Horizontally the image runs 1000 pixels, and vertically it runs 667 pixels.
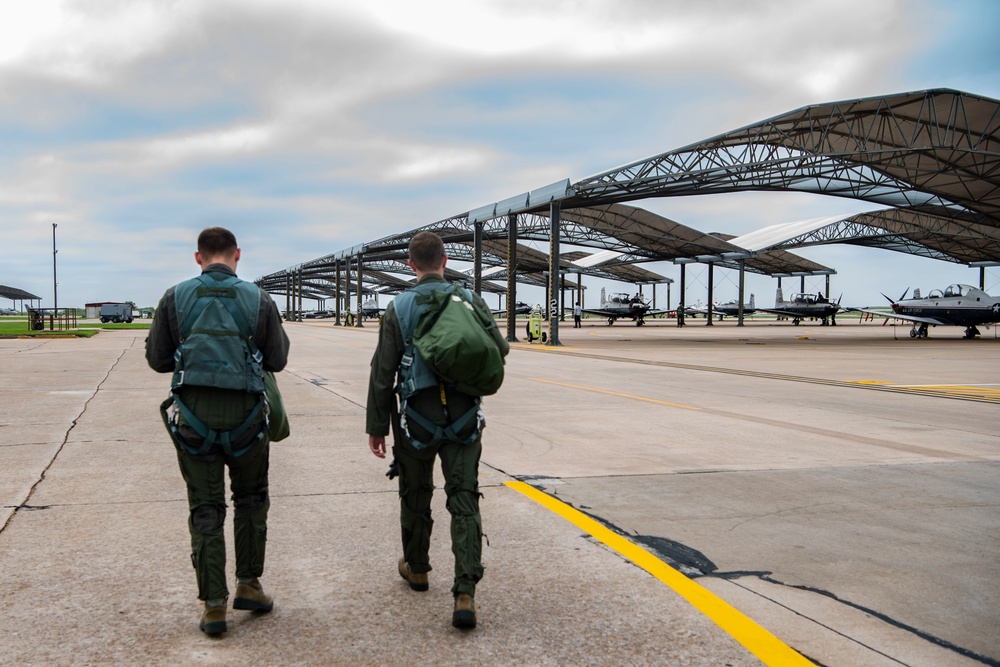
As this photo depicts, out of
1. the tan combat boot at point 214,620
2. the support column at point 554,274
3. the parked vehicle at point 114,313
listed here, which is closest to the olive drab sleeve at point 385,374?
the tan combat boot at point 214,620

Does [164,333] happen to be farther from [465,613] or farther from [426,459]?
[465,613]

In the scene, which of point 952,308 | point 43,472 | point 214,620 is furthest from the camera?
point 952,308

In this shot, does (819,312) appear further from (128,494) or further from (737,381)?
(128,494)

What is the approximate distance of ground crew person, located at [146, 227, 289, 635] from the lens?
10.9ft

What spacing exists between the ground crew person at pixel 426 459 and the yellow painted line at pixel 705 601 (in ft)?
3.58

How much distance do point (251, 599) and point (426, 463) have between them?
1009 mm

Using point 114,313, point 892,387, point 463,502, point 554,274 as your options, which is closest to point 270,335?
point 463,502

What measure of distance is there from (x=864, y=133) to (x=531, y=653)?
29.0 meters

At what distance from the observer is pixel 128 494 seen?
5602 millimetres

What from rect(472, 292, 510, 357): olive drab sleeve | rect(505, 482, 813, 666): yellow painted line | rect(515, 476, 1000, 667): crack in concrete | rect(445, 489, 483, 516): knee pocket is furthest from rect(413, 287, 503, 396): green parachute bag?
rect(515, 476, 1000, 667): crack in concrete

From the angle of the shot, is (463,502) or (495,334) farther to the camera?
(495,334)

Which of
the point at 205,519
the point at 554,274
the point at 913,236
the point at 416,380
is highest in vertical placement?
the point at 913,236

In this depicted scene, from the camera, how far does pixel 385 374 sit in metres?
3.57

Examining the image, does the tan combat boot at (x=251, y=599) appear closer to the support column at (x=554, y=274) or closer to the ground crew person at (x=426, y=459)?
the ground crew person at (x=426, y=459)
